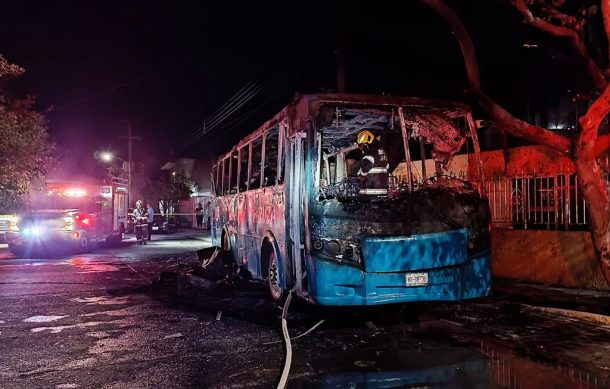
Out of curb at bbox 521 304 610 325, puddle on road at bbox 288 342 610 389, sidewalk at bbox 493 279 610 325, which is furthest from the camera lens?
sidewalk at bbox 493 279 610 325

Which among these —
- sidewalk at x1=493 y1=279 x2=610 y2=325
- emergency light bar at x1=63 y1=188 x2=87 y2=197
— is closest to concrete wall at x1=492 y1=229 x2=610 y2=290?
sidewalk at x1=493 y1=279 x2=610 y2=325

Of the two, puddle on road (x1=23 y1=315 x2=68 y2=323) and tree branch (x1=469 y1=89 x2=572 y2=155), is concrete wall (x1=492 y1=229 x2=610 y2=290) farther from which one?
puddle on road (x1=23 y1=315 x2=68 y2=323)

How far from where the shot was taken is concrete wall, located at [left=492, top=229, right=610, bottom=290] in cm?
918

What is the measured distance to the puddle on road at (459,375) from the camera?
4.85 metres

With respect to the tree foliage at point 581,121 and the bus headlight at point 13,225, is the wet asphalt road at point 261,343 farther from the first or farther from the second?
the bus headlight at point 13,225

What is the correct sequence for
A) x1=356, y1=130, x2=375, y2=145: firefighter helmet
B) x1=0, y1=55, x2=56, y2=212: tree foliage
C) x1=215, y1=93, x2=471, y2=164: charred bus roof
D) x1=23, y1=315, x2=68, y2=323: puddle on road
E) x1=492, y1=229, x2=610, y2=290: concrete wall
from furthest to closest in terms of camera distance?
x1=0, y1=55, x2=56, y2=212: tree foliage → x1=492, y1=229, x2=610, y2=290: concrete wall → x1=356, y1=130, x2=375, y2=145: firefighter helmet → x1=23, y1=315, x2=68, y2=323: puddle on road → x1=215, y1=93, x2=471, y2=164: charred bus roof

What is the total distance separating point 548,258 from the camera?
9.82 m

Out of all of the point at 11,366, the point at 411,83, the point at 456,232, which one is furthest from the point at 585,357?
the point at 411,83

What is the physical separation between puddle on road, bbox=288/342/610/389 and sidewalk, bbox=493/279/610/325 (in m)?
2.26

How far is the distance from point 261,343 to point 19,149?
13.8 m

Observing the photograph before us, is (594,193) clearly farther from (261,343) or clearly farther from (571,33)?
(261,343)

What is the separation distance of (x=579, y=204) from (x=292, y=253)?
5.47m

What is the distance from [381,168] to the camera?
7.30 metres

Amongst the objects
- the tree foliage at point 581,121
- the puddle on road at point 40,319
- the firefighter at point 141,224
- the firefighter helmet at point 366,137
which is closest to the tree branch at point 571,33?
the tree foliage at point 581,121
